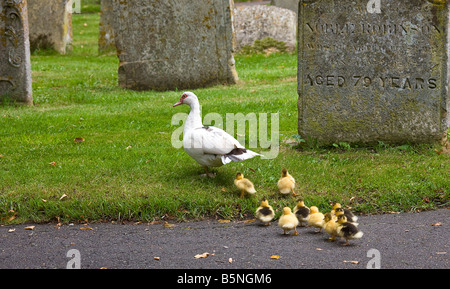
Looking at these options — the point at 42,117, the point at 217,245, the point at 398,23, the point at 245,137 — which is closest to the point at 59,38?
the point at 42,117

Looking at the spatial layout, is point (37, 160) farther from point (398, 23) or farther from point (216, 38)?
point (216, 38)

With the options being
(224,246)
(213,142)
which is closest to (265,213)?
(224,246)

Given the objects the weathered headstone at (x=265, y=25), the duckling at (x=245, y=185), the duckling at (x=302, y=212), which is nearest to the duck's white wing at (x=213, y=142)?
the duckling at (x=245, y=185)

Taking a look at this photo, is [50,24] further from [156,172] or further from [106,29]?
[156,172]

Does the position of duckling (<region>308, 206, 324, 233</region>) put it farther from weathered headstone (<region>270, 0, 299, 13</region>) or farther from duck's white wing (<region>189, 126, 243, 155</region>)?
weathered headstone (<region>270, 0, 299, 13</region>)

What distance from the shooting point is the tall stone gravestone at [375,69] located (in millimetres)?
6992

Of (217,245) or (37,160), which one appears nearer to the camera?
(217,245)

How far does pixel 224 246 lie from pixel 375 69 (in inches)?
134

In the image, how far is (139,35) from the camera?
11914 mm

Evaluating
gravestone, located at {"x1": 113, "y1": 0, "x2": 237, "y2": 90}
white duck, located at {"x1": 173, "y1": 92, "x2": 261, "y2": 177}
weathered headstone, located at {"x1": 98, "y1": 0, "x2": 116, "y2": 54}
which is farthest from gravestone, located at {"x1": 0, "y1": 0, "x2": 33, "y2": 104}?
weathered headstone, located at {"x1": 98, "y1": 0, "x2": 116, "y2": 54}

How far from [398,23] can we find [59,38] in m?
13.5

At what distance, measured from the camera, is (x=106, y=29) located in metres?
18.3

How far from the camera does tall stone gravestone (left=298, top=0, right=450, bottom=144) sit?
699cm

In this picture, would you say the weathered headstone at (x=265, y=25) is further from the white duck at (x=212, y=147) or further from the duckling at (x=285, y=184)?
the duckling at (x=285, y=184)
